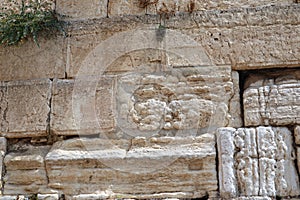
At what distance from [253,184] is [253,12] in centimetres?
152

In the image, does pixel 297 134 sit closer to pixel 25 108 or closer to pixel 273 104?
pixel 273 104

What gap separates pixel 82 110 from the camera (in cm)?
411

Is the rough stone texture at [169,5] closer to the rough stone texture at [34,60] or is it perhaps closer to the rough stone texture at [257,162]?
the rough stone texture at [34,60]

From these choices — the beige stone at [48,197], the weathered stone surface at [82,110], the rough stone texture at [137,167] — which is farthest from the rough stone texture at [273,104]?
the beige stone at [48,197]

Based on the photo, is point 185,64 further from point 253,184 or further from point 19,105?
point 19,105

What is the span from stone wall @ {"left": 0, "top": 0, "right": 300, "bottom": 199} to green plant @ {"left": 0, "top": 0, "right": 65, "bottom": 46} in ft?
0.34

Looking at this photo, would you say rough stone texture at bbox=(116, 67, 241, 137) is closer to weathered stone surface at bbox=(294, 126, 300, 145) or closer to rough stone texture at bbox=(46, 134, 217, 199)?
rough stone texture at bbox=(46, 134, 217, 199)

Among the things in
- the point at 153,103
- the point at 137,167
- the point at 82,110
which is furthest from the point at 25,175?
the point at 153,103

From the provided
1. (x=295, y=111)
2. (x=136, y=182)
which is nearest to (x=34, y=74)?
(x=136, y=182)

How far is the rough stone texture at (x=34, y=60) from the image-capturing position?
4.29 metres

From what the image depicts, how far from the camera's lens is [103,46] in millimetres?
4266

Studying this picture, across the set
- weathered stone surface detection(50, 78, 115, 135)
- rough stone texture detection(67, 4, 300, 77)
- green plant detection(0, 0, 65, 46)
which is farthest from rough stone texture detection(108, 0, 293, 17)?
weathered stone surface detection(50, 78, 115, 135)

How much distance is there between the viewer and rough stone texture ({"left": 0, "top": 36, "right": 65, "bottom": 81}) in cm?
429

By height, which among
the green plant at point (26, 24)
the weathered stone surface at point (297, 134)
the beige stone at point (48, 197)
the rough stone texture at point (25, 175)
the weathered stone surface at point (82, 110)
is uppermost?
the green plant at point (26, 24)
